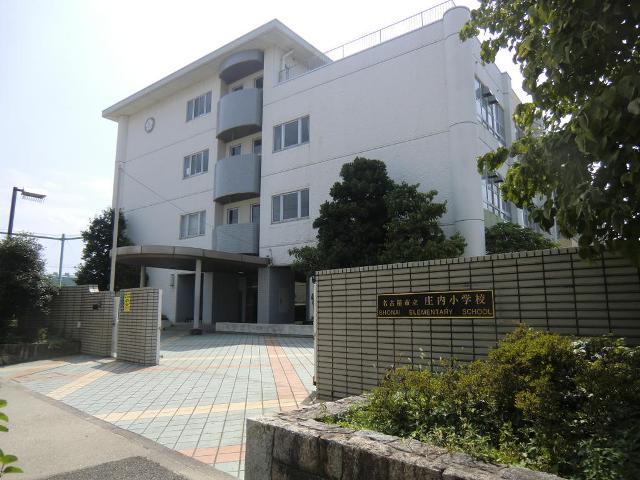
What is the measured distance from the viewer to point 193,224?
1037 inches

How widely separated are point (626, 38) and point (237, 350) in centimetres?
1262

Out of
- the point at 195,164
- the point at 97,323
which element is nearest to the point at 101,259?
the point at 195,164

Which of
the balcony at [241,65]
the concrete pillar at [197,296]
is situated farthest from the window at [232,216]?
the balcony at [241,65]

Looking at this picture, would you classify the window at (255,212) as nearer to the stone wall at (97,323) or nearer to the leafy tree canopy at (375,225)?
the leafy tree canopy at (375,225)

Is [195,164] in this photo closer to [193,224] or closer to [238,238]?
[193,224]

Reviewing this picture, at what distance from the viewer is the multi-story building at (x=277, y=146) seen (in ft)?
56.3

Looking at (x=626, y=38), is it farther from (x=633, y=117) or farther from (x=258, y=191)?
(x=258, y=191)

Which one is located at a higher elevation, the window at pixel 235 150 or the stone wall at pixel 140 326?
the window at pixel 235 150

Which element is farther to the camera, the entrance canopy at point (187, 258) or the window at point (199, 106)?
the window at point (199, 106)

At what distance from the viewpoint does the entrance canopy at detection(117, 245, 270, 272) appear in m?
18.8

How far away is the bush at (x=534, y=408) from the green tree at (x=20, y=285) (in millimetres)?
13472

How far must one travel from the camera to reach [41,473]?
4.50m

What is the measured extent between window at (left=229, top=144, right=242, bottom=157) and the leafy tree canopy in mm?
10232

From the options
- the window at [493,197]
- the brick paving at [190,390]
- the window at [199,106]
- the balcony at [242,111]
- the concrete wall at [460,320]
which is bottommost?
the brick paving at [190,390]
